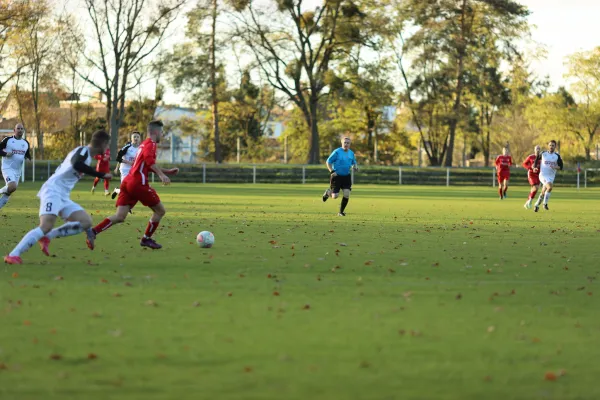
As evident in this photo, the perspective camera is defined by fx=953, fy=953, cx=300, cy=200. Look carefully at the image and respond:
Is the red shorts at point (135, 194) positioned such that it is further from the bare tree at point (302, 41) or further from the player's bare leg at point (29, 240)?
the bare tree at point (302, 41)

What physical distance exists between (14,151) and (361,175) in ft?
129

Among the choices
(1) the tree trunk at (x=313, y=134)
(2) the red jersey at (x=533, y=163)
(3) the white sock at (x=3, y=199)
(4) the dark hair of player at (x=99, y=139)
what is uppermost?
(1) the tree trunk at (x=313, y=134)

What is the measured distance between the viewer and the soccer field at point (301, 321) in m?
5.66

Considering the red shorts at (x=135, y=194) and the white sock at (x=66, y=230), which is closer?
the white sock at (x=66, y=230)

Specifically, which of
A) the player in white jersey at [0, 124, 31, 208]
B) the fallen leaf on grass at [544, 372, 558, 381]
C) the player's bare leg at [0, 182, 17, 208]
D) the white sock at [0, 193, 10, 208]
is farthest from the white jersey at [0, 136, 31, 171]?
the fallen leaf on grass at [544, 372, 558, 381]

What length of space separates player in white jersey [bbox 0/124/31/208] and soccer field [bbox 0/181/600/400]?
6462 millimetres

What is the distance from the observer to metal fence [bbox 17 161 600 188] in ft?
198

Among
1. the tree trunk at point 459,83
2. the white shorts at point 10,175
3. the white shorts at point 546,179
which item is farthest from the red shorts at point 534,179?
the tree trunk at point 459,83

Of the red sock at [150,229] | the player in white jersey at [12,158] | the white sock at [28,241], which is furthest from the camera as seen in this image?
the player in white jersey at [12,158]

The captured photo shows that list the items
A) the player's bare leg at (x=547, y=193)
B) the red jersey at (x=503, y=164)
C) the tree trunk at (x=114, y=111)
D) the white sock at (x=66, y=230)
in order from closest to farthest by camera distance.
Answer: the white sock at (x=66, y=230), the player's bare leg at (x=547, y=193), the red jersey at (x=503, y=164), the tree trunk at (x=114, y=111)

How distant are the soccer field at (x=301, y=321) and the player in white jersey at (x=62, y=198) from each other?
34 cm

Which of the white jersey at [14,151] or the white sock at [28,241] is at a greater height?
the white jersey at [14,151]

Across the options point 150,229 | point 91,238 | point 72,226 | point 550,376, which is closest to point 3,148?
point 150,229

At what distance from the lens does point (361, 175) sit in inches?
2393
